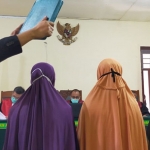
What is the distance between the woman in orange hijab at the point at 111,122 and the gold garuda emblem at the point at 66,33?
3.25m

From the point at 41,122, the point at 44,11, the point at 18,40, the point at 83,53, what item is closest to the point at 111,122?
the point at 41,122

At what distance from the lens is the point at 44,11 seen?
120 cm

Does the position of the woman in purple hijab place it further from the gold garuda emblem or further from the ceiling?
the gold garuda emblem

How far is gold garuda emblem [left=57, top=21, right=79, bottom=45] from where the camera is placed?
5.14 m

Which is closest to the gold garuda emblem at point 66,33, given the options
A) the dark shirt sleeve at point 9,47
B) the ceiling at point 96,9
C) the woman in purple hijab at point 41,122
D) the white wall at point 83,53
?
the white wall at point 83,53

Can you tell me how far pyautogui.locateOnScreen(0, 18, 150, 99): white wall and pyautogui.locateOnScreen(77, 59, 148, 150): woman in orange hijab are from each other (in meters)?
3.11

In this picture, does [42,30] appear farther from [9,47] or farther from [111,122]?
[111,122]

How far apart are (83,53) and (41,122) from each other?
3619 millimetres

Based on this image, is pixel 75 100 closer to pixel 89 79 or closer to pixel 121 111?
pixel 89 79

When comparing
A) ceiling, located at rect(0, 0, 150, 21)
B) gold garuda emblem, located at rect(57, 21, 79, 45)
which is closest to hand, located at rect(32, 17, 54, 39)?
ceiling, located at rect(0, 0, 150, 21)

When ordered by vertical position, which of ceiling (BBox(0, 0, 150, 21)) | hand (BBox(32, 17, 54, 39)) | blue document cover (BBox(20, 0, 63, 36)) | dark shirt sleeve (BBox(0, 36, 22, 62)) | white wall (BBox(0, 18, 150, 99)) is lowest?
dark shirt sleeve (BBox(0, 36, 22, 62))

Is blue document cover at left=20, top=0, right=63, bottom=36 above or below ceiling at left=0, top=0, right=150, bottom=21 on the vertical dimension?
below

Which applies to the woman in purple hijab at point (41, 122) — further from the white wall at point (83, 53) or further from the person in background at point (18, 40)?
the white wall at point (83, 53)

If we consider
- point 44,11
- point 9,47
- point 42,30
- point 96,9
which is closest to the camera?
point 9,47
